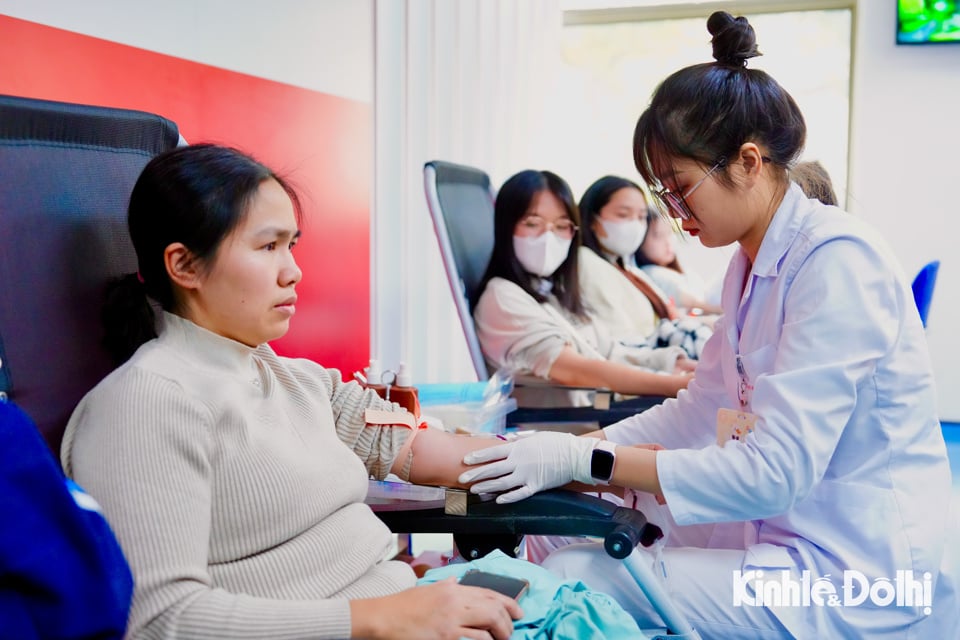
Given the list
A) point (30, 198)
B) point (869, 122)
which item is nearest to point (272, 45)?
point (30, 198)

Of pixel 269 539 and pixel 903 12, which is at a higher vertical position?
pixel 903 12

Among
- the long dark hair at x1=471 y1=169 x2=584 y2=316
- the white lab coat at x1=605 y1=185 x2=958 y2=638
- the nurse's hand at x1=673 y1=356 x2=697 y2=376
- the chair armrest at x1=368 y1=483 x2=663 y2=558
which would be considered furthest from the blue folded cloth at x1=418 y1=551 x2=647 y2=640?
the nurse's hand at x1=673 y1=356 x2=697 y2=376

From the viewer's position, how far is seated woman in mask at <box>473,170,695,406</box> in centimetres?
269

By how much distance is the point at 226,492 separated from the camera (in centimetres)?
111

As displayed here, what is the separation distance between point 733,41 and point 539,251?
139 cm

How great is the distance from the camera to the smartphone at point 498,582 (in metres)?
1.20

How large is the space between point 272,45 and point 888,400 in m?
2.20

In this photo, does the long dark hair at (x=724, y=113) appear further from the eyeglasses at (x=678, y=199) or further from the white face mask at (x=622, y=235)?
the white face mask at (x=622, y=235)

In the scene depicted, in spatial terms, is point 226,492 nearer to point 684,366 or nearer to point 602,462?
point 602,462

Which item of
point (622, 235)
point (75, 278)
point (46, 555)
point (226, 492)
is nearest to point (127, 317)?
point (75, 278)

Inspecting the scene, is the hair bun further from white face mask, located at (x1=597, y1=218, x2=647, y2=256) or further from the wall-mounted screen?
the wall-mounted screen

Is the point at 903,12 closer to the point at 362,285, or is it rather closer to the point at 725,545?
the point at 362,285

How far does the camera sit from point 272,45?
9.51 feet

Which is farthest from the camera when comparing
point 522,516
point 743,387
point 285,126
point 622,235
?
point 622,235
